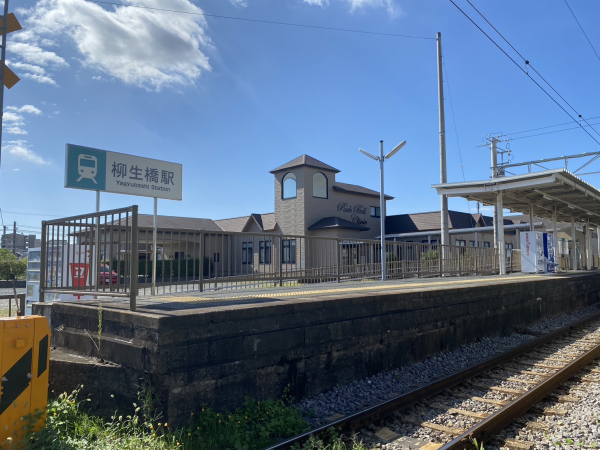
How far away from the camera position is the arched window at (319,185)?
1505 inches

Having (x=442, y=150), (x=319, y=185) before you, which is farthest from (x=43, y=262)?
(x=319, y=185)

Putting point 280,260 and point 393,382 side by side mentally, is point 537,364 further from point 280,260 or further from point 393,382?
point 280,260

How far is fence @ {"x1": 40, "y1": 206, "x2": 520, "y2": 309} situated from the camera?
6203 millimetres

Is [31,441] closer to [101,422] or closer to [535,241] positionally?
[101,422]

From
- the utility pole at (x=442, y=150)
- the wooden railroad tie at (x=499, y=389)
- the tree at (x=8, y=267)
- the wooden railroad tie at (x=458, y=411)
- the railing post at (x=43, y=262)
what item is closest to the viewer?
the wooden railroad tie at (x=458, y=411)

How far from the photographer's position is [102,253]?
651 cm

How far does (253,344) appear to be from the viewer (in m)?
5.43

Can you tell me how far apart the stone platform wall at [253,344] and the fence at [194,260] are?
0.59m

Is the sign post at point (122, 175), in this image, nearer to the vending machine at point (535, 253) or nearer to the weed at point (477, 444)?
the weed at point (477, 444)

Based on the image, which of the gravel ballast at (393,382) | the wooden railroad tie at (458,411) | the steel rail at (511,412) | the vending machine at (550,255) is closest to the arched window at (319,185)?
the vending machine at (550,255)

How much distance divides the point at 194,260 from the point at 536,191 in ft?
55.5

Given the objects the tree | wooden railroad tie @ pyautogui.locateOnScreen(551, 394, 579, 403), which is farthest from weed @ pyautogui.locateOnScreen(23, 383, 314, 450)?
the tree

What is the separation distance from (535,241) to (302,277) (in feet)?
45.6

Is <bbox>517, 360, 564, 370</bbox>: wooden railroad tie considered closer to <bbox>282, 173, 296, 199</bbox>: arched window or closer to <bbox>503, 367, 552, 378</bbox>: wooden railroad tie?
<bbox>503, 367, 552, 378</bbox>: wooden railroad tie
